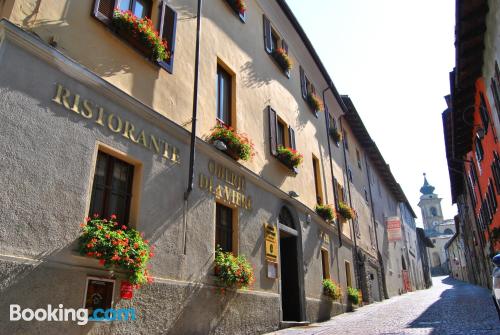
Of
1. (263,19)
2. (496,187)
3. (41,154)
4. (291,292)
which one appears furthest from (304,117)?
(41,154)

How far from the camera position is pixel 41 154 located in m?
5.24

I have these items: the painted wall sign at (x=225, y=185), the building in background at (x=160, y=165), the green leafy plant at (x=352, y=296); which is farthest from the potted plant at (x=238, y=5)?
the green leafy plant at (x=352, y=296)

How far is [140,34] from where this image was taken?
23.9ft

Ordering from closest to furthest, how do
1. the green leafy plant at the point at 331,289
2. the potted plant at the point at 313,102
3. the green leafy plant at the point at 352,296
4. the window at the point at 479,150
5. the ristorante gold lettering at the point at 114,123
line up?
the ristorante gold lettering at the point at 114,123 → the green leafy plant at the point at 331,289 → the green leafy plant at the point at 352,296 → the potted plant at the point at 313,102 → the window at the point at 479,150

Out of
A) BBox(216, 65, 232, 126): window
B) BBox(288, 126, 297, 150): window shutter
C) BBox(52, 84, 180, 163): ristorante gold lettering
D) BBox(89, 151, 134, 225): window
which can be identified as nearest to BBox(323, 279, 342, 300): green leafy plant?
BBox(288, 126, 297, 150): window shutter

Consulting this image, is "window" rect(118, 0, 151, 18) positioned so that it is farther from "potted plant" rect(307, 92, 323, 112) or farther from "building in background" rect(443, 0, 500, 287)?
"potted plant" rect(307, 92, 323, 112)

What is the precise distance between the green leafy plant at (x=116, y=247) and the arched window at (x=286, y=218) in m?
6.00

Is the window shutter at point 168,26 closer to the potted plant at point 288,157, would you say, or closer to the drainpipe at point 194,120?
the drainpipe at point 194,120

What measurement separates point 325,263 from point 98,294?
10.1 m

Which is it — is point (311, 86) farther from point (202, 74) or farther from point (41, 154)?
point (41, 154)

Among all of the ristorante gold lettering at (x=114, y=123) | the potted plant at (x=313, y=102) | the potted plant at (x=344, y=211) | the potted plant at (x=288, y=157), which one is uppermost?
the potted plant at (x=313, y=102)

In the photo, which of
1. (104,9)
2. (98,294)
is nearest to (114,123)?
(104,9)

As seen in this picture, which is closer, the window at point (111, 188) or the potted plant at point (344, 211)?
the window at point (111, 188)

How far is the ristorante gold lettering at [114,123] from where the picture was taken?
228 inches
